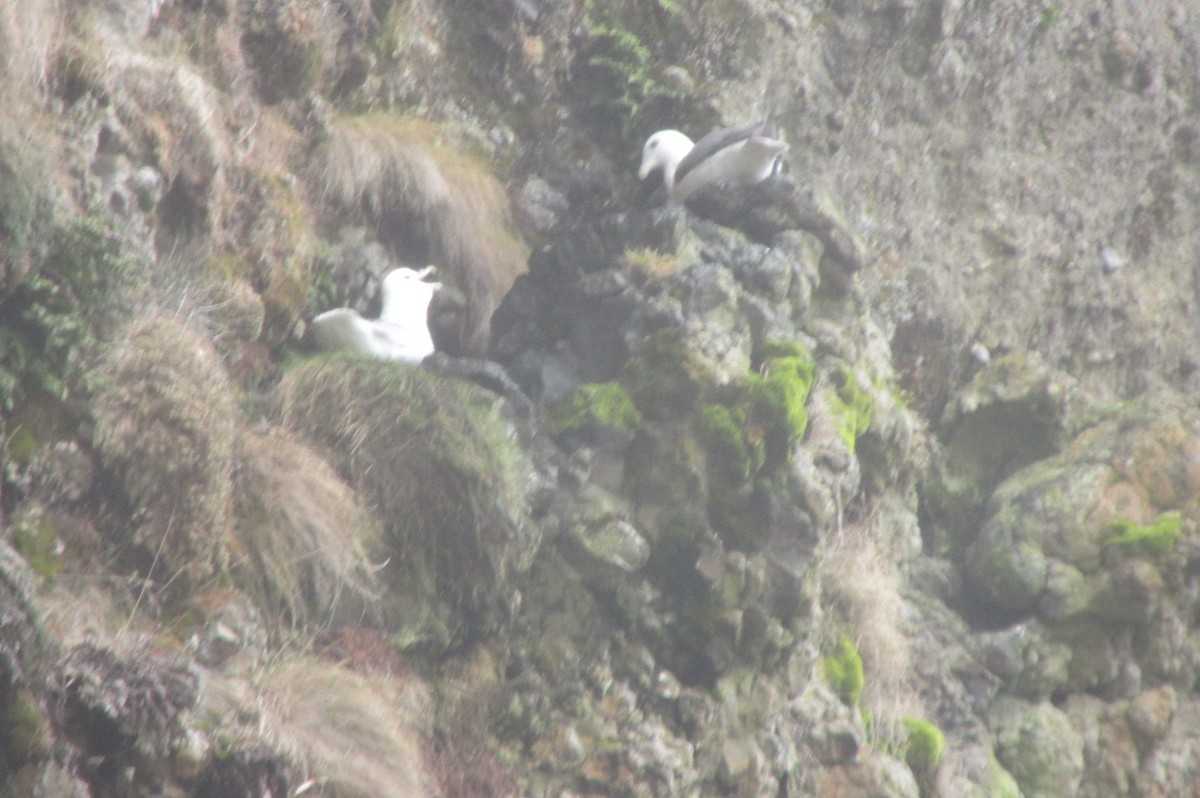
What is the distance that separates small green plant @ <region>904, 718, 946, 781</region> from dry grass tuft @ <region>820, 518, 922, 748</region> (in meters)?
0.08

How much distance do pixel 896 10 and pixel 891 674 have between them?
5096 millimetres

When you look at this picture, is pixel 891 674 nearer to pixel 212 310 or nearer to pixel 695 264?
pixel 695 264

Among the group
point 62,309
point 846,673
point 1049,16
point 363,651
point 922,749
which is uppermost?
point 1049,16

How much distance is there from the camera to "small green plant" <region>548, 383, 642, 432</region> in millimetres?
4688

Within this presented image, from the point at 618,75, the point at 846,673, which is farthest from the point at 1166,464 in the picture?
the point at 618,75

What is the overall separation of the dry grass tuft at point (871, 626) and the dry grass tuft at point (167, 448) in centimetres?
318

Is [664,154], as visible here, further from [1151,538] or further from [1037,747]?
[1037,747]

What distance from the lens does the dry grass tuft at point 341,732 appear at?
3.13m

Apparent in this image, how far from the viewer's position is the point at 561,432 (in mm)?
4688

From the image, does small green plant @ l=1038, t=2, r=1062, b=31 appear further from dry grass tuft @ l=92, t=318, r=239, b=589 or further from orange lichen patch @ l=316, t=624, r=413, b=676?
dry grass tuft @ l=92, t=318, r=239, b=589

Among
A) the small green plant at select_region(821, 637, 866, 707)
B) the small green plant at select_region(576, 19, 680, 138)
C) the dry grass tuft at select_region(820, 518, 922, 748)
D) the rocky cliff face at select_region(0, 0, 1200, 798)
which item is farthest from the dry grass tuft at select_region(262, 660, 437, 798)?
the small green plant at select_region(576, 19, 680, 138)

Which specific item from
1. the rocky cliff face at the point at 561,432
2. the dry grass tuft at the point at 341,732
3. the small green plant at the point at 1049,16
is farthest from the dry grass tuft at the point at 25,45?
the small green plant at the point at 1049,16

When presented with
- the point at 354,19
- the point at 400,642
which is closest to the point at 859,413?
the point at 400,642

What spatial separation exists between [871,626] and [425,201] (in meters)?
3.29
